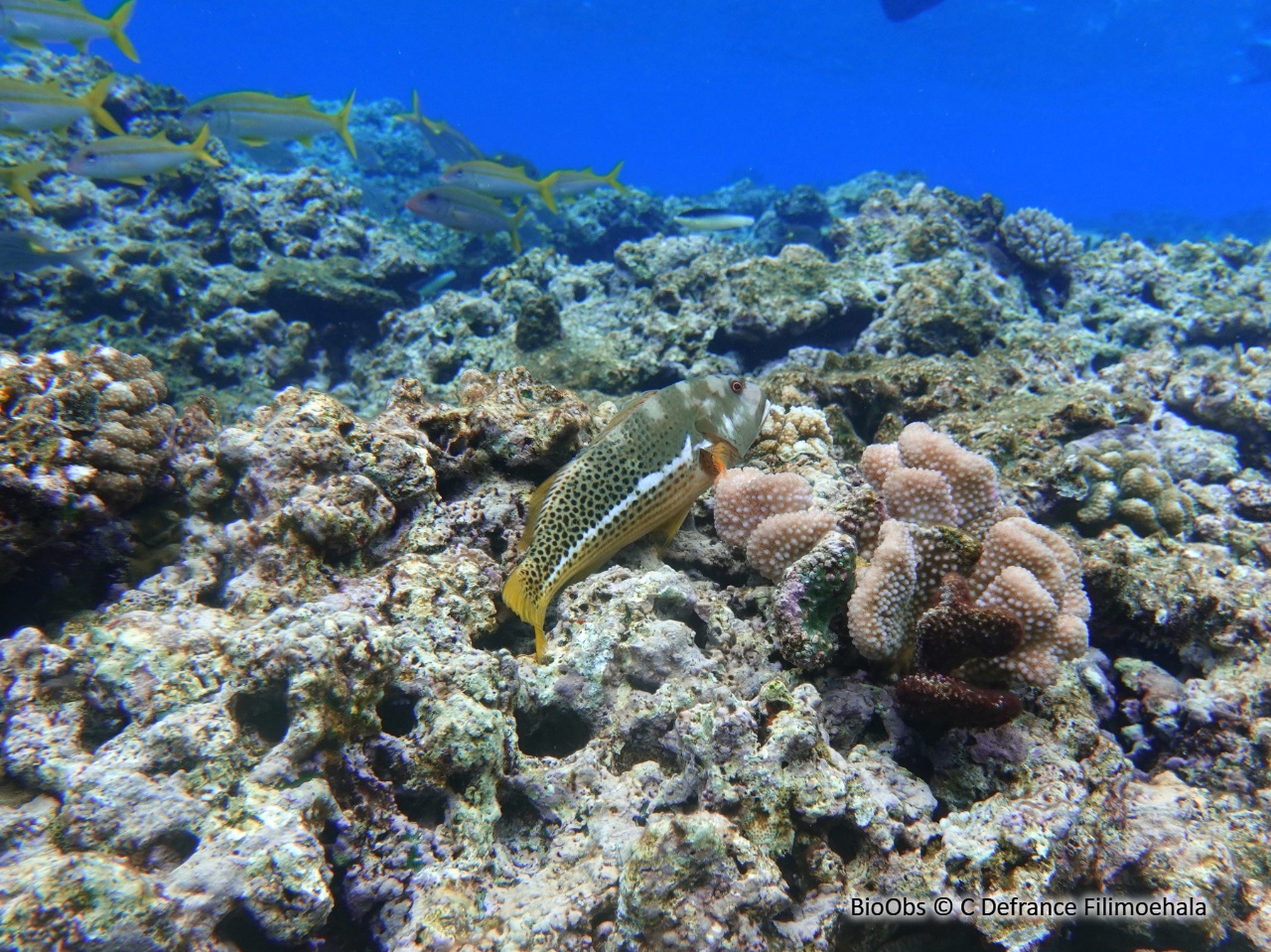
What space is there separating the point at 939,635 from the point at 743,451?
1.53m

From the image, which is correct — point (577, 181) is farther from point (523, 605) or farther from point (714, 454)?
point (523, 605)

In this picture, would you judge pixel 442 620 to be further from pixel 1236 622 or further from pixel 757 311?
pixel 757 311

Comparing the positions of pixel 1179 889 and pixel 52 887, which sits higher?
pixel 52 887

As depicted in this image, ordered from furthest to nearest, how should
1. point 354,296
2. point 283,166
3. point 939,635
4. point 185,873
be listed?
point 283,166 → point 354,296 → point 939,635 → point 185,873

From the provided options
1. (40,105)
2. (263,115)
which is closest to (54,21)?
(40,105)

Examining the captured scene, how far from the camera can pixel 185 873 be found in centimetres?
171

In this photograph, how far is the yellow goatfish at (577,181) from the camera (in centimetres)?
966

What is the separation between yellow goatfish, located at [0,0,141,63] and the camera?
7629mm

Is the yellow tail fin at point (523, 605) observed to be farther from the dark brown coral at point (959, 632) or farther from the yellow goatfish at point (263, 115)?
the yellow goatfish at point (263, 115)

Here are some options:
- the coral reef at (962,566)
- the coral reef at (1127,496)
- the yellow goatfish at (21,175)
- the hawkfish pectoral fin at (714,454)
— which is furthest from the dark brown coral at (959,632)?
the yellow goatfish at (21,175)

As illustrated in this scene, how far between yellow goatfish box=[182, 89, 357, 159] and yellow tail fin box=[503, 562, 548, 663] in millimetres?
8850

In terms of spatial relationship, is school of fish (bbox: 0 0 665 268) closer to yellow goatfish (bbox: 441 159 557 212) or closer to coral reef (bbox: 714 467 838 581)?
yellow goatfish (bbox: 441 159 557 212)

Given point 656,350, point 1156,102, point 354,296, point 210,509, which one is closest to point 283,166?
→ point 354,296

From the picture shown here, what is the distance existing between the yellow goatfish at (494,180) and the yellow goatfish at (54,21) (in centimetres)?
420
